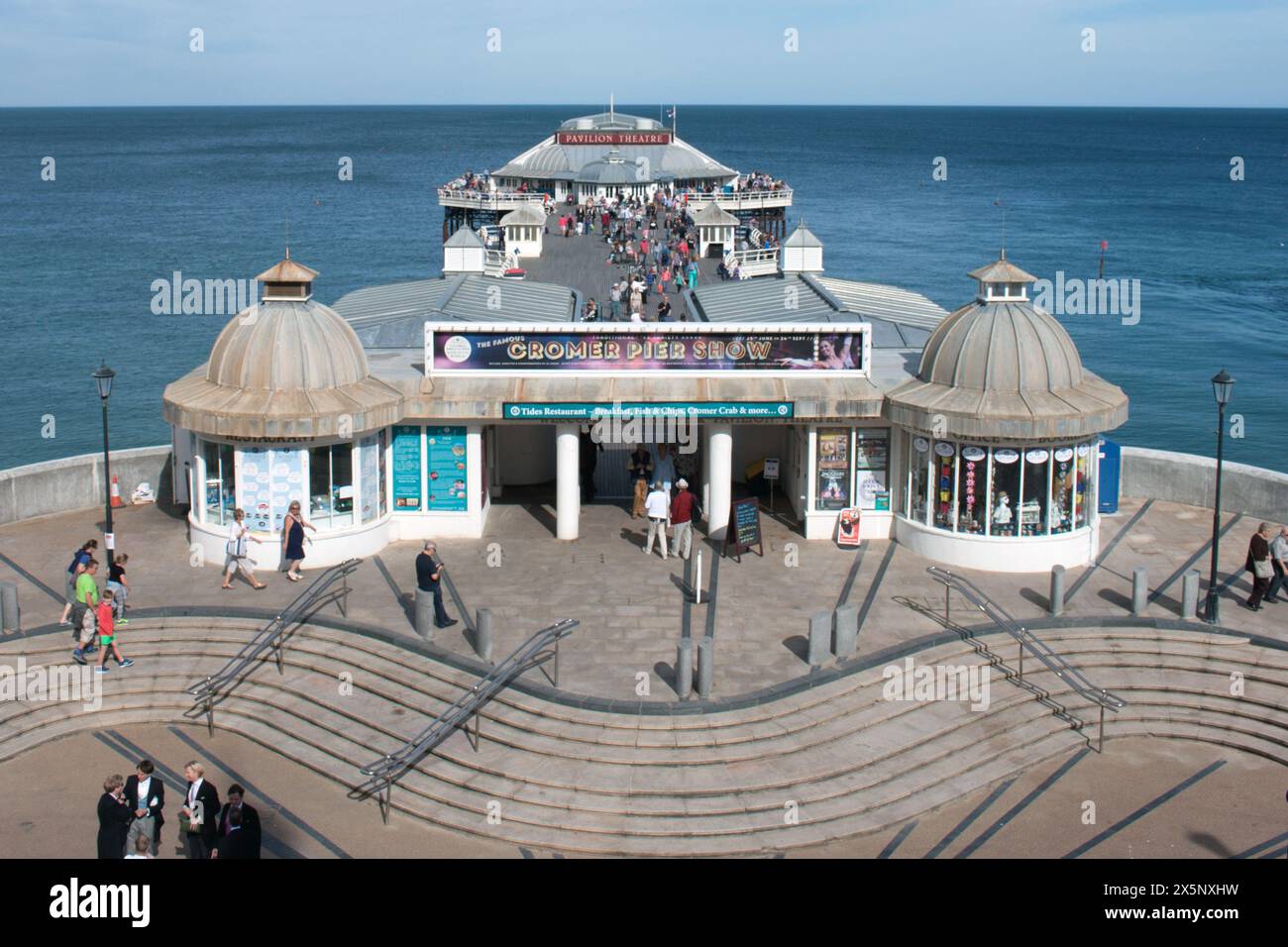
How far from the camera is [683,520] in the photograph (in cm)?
2353

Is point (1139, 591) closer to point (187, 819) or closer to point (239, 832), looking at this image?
point (239, 832)

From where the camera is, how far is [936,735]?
18.3 meters

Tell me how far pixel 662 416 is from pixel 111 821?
12.1 m

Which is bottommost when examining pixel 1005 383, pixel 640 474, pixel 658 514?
pixel 658 514

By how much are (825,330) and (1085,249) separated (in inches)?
3067

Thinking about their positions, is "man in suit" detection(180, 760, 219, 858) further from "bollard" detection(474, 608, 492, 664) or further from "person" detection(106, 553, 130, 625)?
"person" detection(106, 553, 130, 625)

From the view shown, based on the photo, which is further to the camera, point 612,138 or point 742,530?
point 612,138

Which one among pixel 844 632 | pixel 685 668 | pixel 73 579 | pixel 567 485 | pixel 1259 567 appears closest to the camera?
pixel 685 668

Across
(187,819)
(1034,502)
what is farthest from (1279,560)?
(187,819)

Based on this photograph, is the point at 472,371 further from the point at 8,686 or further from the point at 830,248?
the point at 830,248

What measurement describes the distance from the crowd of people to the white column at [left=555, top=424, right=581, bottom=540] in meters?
10.0

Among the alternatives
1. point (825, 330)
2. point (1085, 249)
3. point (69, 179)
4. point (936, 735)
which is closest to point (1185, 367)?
point (1085, 249)

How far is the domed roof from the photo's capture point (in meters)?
22.6

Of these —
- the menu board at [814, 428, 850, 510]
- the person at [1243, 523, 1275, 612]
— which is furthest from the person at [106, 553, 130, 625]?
the person at [1243, 523, 1275, 612]
